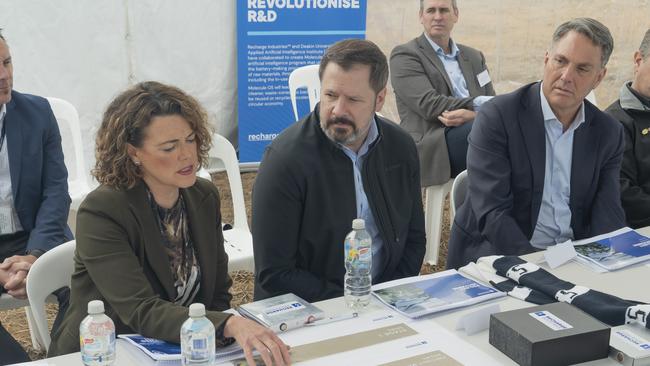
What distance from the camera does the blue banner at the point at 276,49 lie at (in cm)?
604

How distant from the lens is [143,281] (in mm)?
2072

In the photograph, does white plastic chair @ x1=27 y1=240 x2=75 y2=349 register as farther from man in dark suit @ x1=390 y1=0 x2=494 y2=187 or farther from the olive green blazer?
man in dark suit @ x1=390 y1=0 x2=494 y2=187

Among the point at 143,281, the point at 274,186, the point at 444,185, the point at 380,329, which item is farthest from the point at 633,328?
the point at 444,185

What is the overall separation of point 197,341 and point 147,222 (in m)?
0.53

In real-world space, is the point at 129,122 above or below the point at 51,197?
above

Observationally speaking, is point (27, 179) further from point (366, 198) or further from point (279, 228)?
point (366, 198)

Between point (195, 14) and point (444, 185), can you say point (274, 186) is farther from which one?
A: point (195, 14)

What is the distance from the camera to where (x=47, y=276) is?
229 centimetres

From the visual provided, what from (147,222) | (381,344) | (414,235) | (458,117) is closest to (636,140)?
(458,117)

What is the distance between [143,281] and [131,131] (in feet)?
1.50

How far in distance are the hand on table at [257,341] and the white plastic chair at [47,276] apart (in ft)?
2.33

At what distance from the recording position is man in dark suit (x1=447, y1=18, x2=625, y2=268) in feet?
9.48

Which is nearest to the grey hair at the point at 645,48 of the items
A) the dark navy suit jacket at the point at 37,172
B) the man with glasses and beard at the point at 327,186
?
the man with glasses and beard at the point at 327,186

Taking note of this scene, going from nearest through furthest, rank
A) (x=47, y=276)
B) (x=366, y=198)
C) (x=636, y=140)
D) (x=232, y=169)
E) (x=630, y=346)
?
1. (x=630, y=346)
2. (x=47, y=276)
3. (x=366, y=198)
4. (x=636, y=140)
5. (x=232, y=169)
